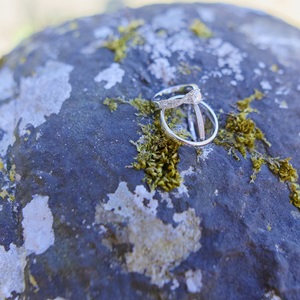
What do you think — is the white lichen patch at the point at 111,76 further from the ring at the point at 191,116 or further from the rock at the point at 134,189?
the ring at the point at 191,116

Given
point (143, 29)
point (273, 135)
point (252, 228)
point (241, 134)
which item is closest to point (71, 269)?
point (252, 228)

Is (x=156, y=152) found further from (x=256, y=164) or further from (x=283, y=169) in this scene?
(x=283, y=169)

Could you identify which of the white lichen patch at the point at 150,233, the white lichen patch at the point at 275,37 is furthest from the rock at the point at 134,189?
the white lichen patch at the point at 275,37

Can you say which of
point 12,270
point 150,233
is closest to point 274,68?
point 150,233

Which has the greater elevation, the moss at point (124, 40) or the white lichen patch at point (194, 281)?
the moss at point (124, 40)

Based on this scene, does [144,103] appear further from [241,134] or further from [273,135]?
[273,135]
